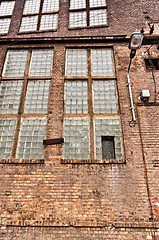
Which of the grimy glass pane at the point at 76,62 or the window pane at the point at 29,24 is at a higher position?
the window pane at the point at 29,24

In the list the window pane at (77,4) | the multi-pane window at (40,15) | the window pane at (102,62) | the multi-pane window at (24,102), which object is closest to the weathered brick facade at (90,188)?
the multi-pane window at (24,102)

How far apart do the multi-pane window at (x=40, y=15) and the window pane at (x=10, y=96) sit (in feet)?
11.4

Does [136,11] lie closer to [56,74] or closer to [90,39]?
[90,39]

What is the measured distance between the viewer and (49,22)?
10789 millimetres

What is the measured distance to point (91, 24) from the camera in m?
10.4

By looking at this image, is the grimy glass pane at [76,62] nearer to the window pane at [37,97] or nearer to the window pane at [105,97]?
the window pane at [105,97]

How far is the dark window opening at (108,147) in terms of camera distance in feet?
22.4

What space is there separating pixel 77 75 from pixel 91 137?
8.53ft

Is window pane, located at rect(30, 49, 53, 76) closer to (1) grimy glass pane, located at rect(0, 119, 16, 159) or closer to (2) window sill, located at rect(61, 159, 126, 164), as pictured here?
(1) grimy glass pane, located at rect(0, 119, 16, 159)

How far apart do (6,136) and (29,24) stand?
6078mm

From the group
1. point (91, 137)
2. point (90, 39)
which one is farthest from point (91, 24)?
point (91, 137)

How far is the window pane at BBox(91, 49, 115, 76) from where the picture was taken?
28.2ft

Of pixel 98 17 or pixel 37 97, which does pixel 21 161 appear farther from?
pixel 98 17

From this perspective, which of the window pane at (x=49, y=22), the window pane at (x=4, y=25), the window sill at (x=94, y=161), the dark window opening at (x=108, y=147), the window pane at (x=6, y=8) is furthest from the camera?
the window pane at (x=6, y=8)
